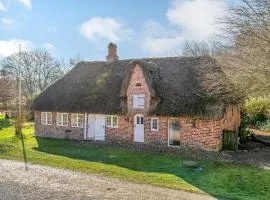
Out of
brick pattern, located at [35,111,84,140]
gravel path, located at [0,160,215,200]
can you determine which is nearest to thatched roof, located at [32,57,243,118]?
brick pattern, located at [35,111,84,140]

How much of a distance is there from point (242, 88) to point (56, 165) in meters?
12.1

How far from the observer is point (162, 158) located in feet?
74.7

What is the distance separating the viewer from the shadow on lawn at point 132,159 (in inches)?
725

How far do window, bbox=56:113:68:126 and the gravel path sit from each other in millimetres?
12057

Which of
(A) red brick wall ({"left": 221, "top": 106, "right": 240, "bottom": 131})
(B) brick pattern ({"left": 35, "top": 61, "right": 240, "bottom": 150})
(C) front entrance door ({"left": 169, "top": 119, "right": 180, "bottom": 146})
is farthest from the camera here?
(C) front entrance door ({"left": 169, "top": 119, "right": 180, "bottom": 146})

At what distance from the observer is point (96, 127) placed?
30.1 m

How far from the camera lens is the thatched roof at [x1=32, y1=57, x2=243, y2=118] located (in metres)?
25.3

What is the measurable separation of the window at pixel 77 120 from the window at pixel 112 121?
8.50 ft

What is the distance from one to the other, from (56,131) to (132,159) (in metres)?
11.6

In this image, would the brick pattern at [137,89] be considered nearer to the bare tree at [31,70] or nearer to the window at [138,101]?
the window at [138,101]

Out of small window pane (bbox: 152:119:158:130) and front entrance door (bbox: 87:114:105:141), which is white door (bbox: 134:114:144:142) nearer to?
small window pane (bbox: 152:119:158:130)

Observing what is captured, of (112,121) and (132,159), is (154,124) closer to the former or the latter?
(112,121)

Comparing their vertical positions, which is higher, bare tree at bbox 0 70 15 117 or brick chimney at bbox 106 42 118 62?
brick chimney at bbox 106 42 118 62

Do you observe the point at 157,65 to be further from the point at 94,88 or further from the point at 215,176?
the point at 215,176
